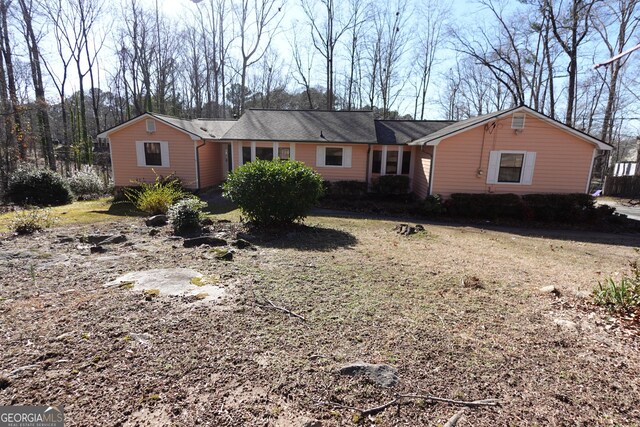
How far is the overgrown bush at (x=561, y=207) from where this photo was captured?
12.8 m

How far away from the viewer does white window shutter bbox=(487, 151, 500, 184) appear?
43.1ft

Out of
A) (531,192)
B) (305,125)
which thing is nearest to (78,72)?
(305,125)

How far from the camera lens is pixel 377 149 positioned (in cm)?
1634

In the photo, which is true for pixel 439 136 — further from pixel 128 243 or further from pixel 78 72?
pixel 78 72

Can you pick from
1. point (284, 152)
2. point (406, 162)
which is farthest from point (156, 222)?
point (406, 162)

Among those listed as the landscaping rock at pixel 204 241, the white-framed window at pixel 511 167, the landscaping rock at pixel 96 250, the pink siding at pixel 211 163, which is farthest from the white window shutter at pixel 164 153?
the white-framed window at pixel 511 167

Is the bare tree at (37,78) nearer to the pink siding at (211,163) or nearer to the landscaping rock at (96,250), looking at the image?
the pink siding at (211,163)

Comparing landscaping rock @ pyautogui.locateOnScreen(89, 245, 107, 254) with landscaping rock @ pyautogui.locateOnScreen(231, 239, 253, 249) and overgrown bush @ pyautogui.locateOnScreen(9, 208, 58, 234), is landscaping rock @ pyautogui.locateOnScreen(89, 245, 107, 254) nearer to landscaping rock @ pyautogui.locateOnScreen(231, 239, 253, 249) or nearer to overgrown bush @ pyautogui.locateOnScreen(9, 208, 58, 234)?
landscaping rock @ pyautogui.locateOnScreen(231, 239, 253, 249)

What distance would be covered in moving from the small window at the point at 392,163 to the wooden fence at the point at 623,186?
15.7 m

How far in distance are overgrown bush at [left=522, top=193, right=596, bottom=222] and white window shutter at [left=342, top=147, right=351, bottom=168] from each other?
7.47 meters

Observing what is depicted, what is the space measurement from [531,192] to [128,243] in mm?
14241

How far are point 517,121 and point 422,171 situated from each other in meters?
3.99

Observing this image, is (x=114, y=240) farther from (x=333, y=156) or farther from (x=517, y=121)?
(x=517, y=121)

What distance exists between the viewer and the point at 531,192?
13.4 meters
